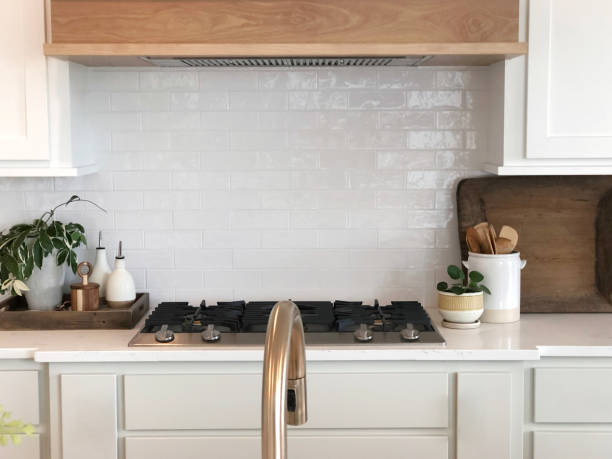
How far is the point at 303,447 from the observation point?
9.49 feet

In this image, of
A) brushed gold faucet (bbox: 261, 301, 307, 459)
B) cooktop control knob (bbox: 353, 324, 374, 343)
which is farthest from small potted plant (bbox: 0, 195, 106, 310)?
brushed gold faucet (bbox: 261, 301, 307, 459)

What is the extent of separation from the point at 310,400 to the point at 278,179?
38.7 inches

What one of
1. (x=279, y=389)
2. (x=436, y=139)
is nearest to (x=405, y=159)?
(x=436, y=139)

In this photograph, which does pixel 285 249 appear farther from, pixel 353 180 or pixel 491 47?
pixel 491 47

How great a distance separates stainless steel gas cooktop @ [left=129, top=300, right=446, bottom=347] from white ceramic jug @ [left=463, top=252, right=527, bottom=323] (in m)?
0.25

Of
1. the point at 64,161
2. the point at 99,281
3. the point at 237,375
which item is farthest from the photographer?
the point at 99,281

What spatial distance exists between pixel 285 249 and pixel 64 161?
940 millimetres

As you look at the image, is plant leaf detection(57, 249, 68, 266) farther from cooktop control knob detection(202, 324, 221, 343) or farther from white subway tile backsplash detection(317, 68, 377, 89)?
white subway tile backsplash detection(317, 68, 377, 89)

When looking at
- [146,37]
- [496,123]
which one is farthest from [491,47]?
[146,37]

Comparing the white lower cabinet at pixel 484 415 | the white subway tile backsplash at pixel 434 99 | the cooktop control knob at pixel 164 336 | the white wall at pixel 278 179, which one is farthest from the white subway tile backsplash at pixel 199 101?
the white lower cabinet at pixel 484 415

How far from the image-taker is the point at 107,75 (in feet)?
11.3

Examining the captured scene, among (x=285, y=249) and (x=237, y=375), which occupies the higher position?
(x=285, y=249)

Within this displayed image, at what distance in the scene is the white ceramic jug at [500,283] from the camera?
3168 mm

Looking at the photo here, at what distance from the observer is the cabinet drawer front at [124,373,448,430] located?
A: 2.88 metres
